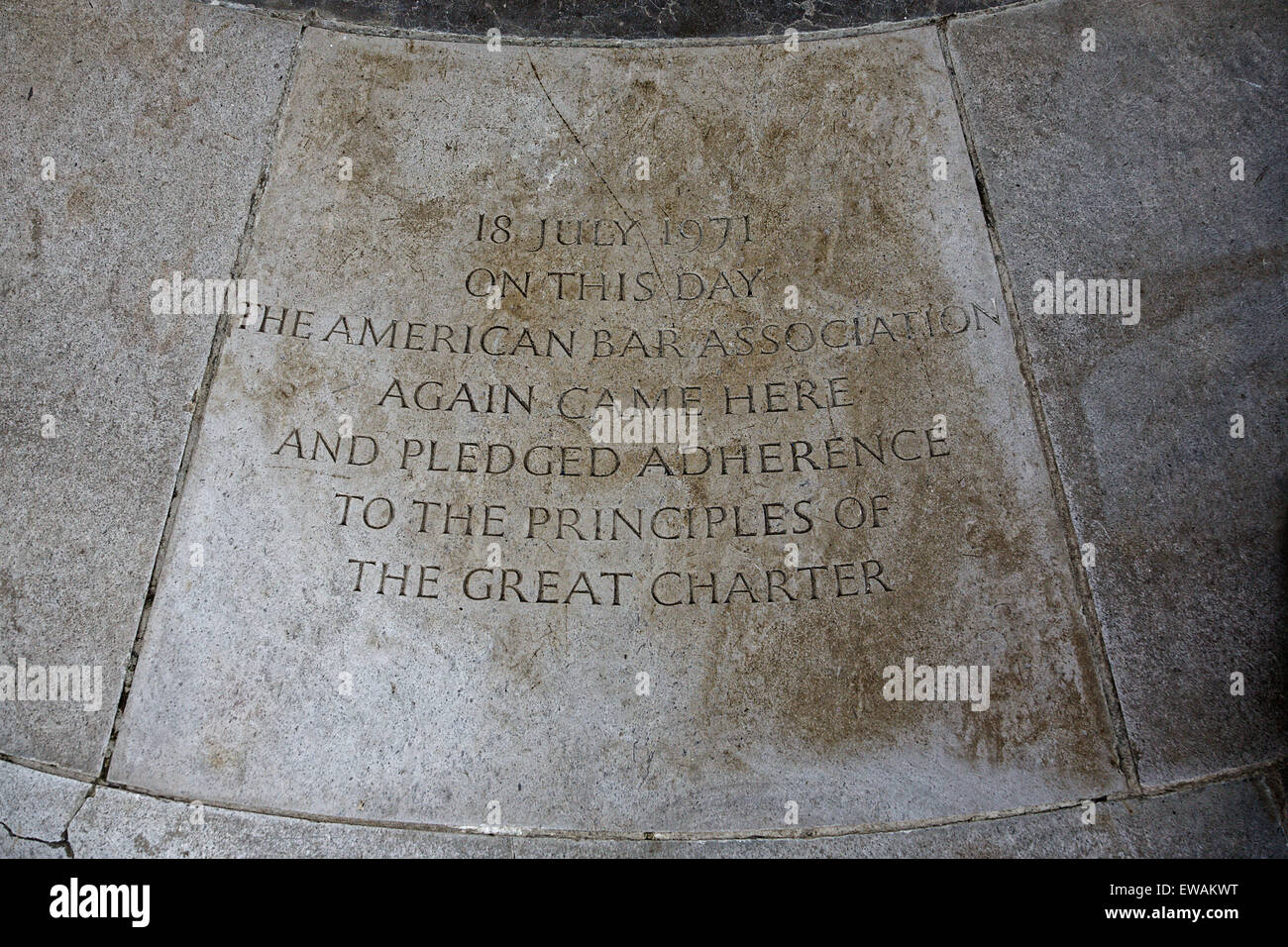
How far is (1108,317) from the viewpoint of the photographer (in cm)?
359

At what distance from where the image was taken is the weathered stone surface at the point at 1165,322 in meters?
3.34

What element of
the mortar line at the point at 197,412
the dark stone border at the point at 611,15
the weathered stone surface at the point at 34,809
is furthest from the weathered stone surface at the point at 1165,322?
the weathered stone surface at the point at 34,809

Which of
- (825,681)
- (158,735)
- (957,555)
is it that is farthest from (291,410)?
(957,555)

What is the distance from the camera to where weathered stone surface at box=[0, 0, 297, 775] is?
343cm

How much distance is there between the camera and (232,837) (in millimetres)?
3232

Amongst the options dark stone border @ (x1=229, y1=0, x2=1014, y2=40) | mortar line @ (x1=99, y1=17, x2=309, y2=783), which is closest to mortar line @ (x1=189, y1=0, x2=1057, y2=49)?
dark stone border @ (x1=229, y1=0, x2=1014, y2=40)

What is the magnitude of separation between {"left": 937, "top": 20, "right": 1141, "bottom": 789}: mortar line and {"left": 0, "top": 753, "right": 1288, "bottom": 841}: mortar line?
19 centimetres

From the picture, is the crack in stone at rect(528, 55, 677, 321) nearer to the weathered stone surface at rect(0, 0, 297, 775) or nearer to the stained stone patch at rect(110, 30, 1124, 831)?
the stained stone patch at rect(110, 30, 1124, 831)

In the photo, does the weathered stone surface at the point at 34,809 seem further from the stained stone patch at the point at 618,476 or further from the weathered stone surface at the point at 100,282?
the stained stone patch at the point at 618,476

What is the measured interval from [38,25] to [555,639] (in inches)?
122

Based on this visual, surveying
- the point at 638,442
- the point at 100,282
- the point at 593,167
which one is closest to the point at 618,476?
the point at 638,442

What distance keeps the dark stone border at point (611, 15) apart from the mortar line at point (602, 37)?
0.05 feet

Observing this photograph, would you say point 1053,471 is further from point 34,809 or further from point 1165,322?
point 34,809

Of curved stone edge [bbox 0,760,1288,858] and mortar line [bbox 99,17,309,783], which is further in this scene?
mortar line [bbox 99,17,309,783]
